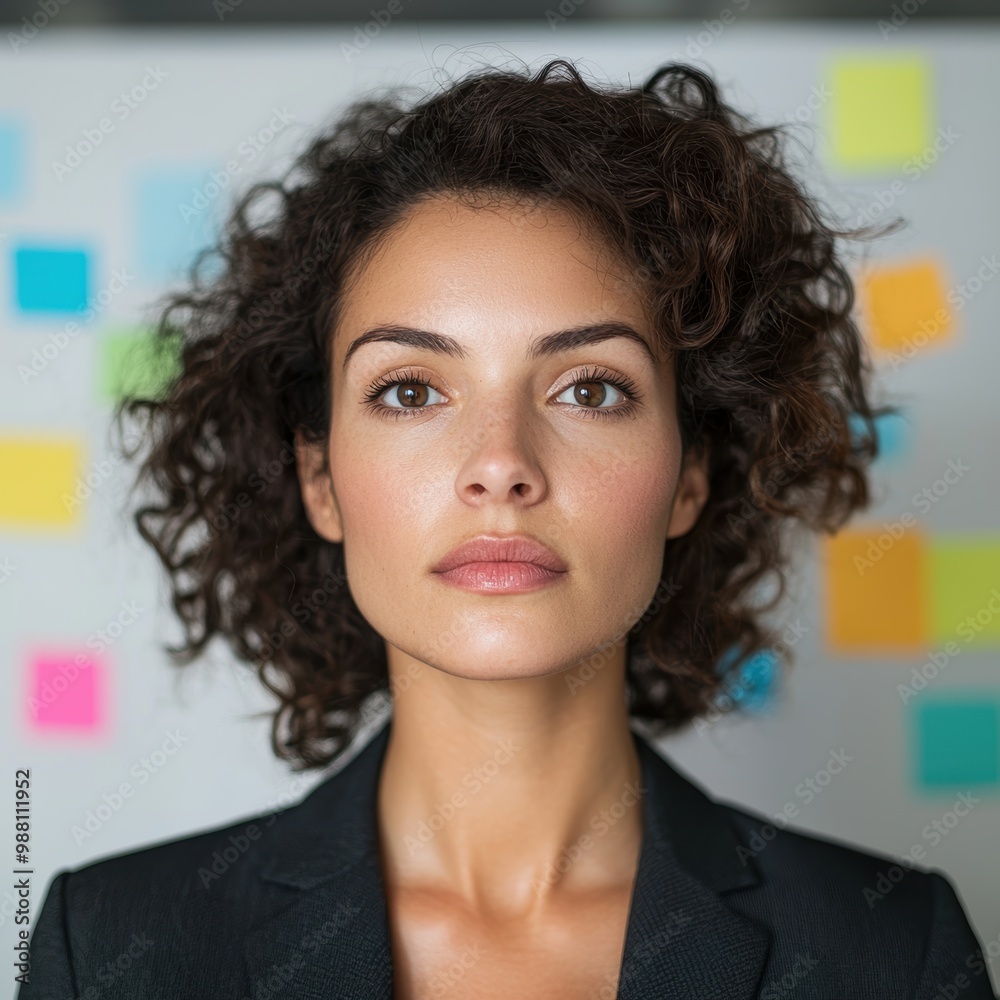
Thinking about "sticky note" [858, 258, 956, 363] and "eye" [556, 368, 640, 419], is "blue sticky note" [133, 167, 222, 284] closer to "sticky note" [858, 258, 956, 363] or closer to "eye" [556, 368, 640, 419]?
"eye" [556, 368, 640, 419]

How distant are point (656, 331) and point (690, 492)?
1.13 ft

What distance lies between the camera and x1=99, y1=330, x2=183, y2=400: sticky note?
8.59 ft

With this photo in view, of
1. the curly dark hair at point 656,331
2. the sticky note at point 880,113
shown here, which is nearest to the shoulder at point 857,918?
the curly dark hair at point 656,331

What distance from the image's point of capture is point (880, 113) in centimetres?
315

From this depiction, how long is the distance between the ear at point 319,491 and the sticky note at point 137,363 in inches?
17.2

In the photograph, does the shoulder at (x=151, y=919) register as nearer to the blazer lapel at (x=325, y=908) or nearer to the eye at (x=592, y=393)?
the blazer lapel at (x=325, y=908)

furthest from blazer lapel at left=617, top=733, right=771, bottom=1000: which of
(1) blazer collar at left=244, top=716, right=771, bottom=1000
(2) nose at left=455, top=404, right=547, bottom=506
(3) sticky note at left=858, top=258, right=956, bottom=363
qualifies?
(3) sticky note at left=858, top=258, right=956, bottom=363

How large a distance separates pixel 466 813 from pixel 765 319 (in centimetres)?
103

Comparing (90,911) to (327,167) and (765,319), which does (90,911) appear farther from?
(765,319)

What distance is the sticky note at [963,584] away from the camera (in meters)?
3.14

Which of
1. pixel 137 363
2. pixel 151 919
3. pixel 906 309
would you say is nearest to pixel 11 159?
pixel 137 363

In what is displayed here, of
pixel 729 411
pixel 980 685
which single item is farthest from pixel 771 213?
pixel 980 685

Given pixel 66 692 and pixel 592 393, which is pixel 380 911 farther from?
pixel 66 692

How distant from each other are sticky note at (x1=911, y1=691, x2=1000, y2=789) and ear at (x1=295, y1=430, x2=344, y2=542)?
1799mm
